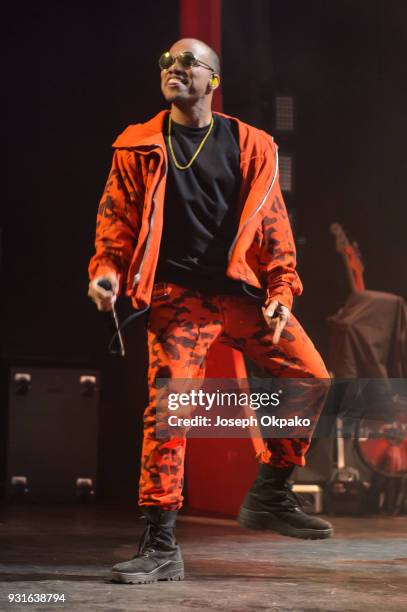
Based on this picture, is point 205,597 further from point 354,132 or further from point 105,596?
Result: point 354,132

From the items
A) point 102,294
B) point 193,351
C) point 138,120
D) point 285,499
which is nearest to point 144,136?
point 102,294

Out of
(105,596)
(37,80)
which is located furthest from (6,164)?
(105,596)

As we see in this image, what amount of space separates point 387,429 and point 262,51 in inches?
87.2

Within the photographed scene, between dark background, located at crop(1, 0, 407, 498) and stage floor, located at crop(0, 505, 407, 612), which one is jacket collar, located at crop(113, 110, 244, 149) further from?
dark background, located at crop(1, 0, 407, 498)

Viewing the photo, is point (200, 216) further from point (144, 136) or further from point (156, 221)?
point (144, 136)

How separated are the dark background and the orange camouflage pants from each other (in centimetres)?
244

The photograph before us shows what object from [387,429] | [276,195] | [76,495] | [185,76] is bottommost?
[76,495]

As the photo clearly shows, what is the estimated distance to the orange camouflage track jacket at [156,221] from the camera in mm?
2617

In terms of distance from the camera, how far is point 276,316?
8.73 feet

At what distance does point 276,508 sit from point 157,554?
0.39m

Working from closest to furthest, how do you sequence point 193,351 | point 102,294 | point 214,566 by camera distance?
1. point 102,294
2. point 193,351
3. point 214,566

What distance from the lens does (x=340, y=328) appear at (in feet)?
17.2

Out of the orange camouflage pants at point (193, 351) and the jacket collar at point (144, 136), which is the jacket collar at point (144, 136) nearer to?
the jacket collar at point (144, 136)

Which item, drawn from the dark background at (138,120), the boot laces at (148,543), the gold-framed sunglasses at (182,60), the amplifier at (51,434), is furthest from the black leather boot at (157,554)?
the amplifier at (51,434)
